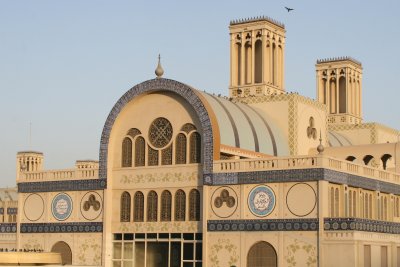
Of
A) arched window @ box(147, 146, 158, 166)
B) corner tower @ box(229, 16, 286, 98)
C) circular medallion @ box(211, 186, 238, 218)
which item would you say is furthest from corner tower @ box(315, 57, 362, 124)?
circular medallion @ box(211, 186, 238, 218)

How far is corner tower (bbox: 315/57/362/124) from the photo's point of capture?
3100 inches

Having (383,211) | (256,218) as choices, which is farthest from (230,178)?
(383,211)

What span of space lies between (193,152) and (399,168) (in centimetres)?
1522

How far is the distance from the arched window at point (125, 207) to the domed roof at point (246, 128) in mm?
7554

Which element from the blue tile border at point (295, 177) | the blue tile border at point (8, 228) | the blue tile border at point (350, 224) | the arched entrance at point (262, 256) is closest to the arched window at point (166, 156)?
the blue tile border at point (295, 177)

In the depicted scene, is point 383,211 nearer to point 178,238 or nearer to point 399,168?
point 399,168

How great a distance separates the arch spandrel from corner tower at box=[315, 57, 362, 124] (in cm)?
2588

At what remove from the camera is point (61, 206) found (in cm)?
5922

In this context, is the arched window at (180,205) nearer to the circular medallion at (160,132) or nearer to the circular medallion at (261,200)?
the circular medallion at (160,132)

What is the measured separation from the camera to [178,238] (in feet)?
178

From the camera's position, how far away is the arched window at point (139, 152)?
186 feet

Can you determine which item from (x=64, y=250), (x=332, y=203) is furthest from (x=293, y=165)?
(x=64, y=250)

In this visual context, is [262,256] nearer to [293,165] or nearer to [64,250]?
[293,165]

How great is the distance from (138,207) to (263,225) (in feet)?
31.4
